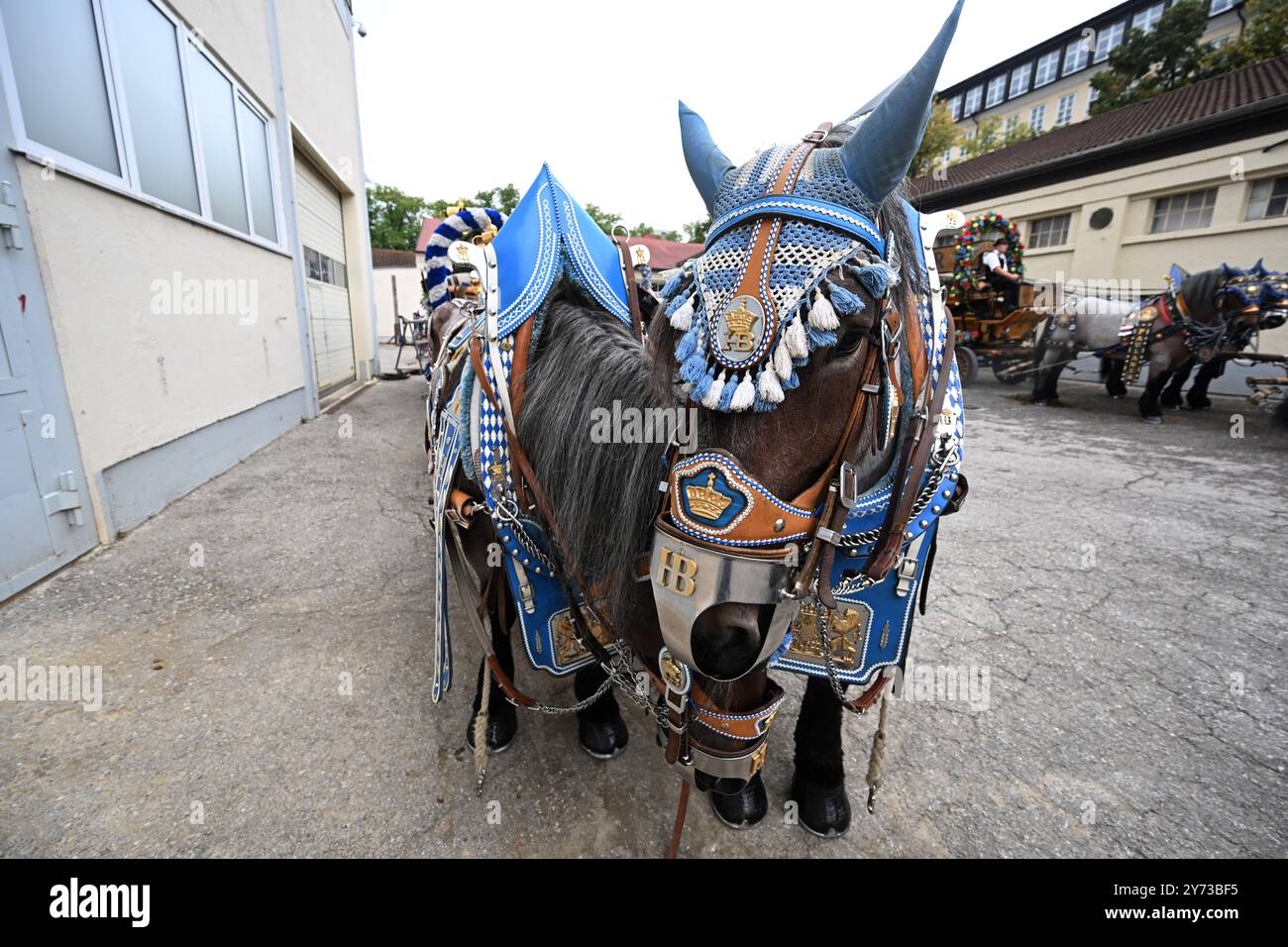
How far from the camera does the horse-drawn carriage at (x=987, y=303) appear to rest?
29.0 feet

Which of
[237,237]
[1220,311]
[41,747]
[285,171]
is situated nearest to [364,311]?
[285,171]

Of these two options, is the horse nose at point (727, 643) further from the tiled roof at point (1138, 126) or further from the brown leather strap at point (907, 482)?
the tiled roof at point (1138, 126)

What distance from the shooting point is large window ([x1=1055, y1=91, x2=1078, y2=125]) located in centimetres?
3006

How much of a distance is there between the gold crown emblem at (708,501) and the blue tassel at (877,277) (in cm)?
46

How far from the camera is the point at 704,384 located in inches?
37.2

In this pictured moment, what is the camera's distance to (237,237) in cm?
511

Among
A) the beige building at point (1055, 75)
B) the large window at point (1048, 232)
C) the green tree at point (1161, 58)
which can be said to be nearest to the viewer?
the large window at point (1048, 232)

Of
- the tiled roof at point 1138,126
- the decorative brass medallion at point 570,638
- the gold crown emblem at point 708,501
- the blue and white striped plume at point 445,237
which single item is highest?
the tiled roof at point 1138,126

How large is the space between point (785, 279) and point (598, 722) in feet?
5.72

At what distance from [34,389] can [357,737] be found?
270 cm

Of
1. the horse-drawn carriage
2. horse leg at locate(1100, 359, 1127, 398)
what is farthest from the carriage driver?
horse leg at locate(1100, 359, 1127, 398)

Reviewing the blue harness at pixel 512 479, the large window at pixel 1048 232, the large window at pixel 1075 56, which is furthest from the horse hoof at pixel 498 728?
the large window at pixel 1075 56

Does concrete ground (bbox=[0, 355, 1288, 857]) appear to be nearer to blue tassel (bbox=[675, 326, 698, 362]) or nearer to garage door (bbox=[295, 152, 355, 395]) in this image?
blue tassel (bbox=[675, 326, 698, 362])

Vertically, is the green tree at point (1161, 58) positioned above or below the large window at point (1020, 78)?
below
